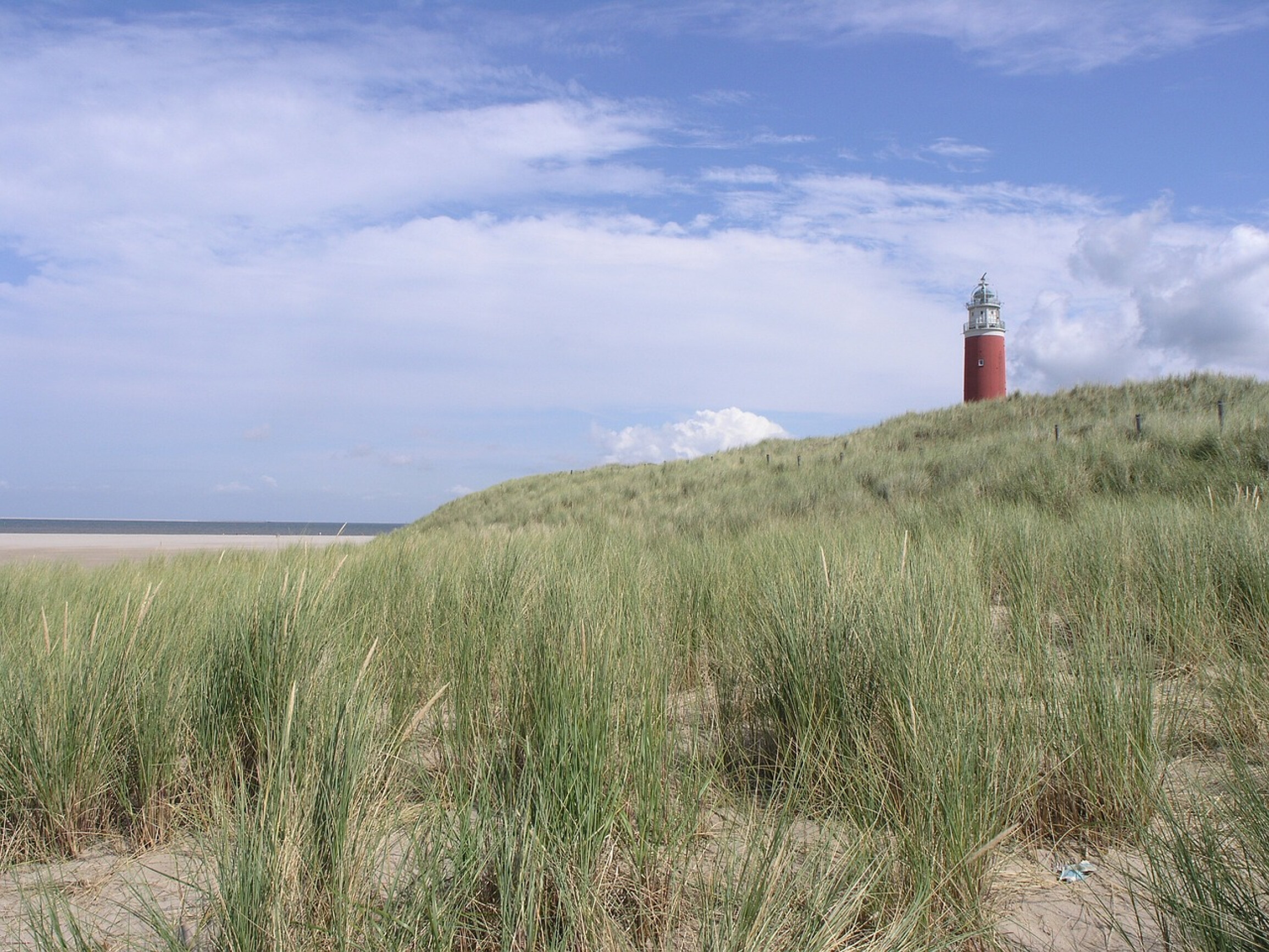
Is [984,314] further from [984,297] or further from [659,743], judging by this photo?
[659,743]

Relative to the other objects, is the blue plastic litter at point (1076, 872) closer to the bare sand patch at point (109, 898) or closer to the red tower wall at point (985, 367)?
the bare sand patch at point (109, 898)

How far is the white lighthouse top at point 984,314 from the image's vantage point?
102ft

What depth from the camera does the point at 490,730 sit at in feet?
8.34

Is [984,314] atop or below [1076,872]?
atop

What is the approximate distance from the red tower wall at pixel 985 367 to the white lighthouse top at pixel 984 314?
24 cm

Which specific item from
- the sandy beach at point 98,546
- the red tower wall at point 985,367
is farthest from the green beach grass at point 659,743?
the red tower wall at point 985,367

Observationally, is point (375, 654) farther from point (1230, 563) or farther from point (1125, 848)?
point (1230, 563)

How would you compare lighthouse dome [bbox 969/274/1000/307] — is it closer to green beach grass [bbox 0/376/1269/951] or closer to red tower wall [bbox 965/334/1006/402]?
red tower wall [bbox 965/334/1006/402]

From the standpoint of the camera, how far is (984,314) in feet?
103

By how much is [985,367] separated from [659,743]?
32057 millimetres

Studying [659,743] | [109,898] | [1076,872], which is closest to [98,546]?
[109,898]

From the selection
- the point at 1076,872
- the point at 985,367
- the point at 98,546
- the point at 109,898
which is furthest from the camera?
the point at 985,367

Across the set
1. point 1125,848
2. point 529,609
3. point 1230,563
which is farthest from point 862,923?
point 1230,563

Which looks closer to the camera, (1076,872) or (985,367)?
(1076,872)
